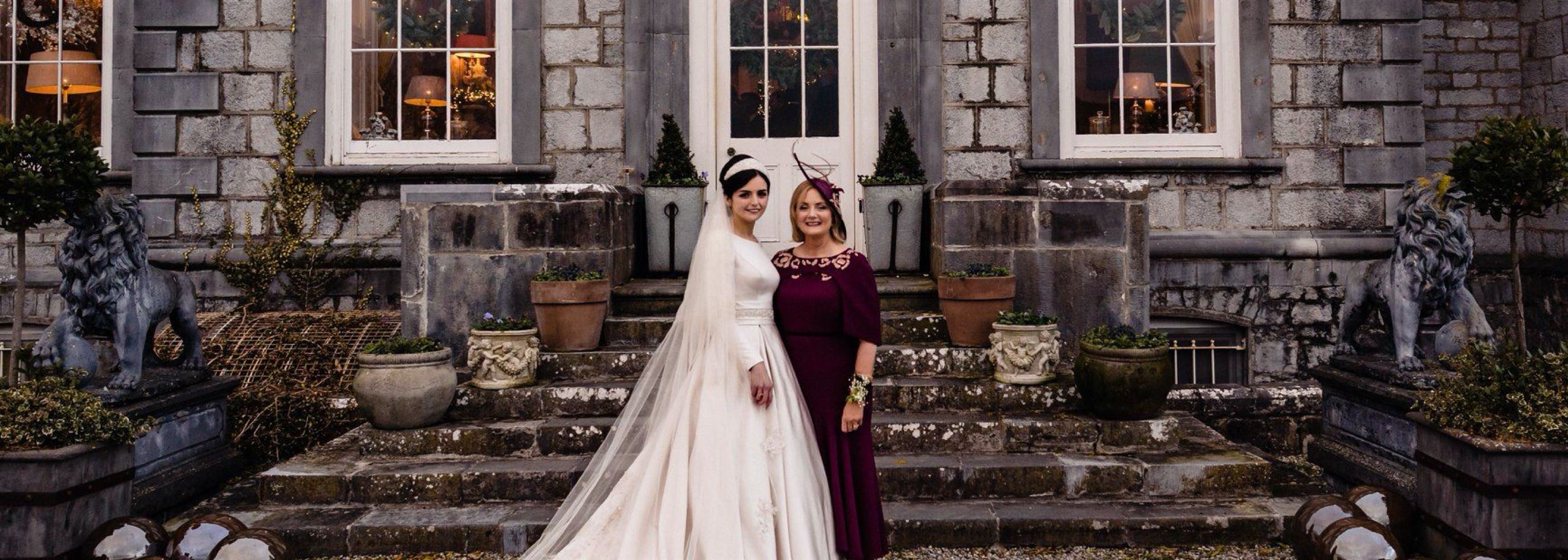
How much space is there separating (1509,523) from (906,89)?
5.10 meters

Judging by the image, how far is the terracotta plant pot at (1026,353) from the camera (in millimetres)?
5160

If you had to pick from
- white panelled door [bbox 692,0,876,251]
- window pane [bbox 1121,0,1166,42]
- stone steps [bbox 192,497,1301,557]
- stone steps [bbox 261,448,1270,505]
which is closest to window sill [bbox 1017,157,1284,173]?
window pane [bbox 1121,0,1166,42]

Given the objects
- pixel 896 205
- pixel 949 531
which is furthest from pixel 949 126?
pixel 949 531

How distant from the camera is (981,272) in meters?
5.67

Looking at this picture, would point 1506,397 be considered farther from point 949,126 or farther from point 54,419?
point 54,419

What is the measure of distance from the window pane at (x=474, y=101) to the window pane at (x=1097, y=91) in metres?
4.82

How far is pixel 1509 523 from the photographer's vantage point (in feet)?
10.5

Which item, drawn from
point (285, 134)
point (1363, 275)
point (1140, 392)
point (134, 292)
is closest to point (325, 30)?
point (285, 134)

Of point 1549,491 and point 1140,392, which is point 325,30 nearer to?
point 1140,392

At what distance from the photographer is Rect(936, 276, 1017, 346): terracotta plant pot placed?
18.1 ft

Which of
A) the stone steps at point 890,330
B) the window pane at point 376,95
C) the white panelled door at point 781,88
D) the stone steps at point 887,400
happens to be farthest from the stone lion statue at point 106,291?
the white panelled door at point 781,88

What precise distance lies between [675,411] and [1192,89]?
5.95 m

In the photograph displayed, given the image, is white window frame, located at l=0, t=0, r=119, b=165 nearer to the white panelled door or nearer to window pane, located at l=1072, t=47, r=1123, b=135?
the white panelled door

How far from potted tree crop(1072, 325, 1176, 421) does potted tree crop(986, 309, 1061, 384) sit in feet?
1.06
